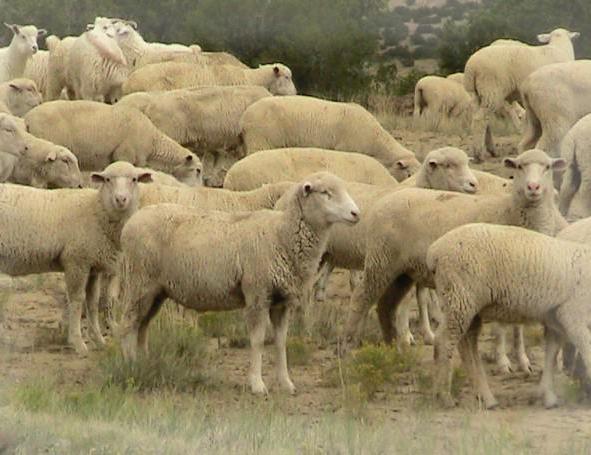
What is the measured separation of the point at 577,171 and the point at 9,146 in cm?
559

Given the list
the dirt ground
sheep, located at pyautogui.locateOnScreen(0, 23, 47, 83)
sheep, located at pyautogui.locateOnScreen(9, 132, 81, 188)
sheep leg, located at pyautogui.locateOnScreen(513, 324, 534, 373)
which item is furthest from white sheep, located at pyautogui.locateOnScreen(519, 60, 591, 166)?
sheep, located at pyautogui.locateOnScreen(0, 23, 47, 83)

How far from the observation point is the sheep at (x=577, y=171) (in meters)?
16.7

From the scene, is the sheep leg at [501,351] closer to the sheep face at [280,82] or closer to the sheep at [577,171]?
the sheep at [577,171]

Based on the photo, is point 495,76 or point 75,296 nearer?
point 75,296

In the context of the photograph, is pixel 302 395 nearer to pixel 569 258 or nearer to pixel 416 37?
pixel 569 258

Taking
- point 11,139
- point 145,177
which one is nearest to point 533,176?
point 145,177

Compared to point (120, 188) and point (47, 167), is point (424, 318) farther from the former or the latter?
point (47, 167)

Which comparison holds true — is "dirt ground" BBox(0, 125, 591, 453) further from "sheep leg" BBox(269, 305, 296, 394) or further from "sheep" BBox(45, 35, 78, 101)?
"sheep" BBox(45, 35, 78, 101)

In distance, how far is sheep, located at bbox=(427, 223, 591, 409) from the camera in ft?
40.3

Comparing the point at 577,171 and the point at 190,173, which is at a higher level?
the point at 577,171

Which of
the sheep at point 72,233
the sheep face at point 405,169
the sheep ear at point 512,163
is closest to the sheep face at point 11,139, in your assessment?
the sheep at point 72,233

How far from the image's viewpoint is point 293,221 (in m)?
13.4

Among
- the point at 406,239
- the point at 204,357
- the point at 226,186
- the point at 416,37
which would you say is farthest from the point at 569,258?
the point at 416,37

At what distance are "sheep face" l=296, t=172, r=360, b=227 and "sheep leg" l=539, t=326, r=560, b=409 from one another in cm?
170
